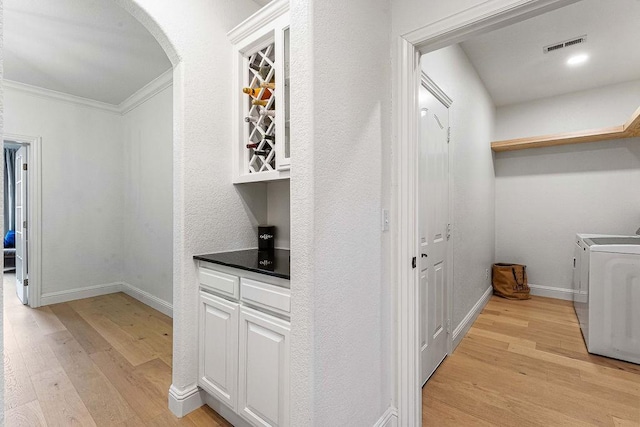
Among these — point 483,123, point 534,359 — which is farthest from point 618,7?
point 534,359

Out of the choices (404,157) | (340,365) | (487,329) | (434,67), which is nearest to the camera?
(340,365)

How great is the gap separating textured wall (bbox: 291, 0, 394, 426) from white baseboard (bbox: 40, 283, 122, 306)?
13.3 ft

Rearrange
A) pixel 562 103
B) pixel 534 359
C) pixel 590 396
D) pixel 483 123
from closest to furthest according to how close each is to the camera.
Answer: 1. pixel 590 396
2. pixel 534 359
3. pixel 483 123
4. pixel 562 103

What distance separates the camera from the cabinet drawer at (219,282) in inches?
62.7

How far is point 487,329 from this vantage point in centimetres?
298

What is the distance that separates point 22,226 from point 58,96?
5.51ft

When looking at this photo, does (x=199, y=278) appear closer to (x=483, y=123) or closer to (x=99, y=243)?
(x=99, y=243)

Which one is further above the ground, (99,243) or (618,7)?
(618,7)

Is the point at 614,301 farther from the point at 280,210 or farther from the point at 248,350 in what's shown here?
Result: the point at 248,350

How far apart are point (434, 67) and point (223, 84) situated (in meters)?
1.52

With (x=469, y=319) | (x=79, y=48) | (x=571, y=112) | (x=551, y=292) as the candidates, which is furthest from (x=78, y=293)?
(x=571, y=112)

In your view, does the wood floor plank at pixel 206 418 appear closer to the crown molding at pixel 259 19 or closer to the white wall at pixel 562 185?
the crown molding at pixel 259 19

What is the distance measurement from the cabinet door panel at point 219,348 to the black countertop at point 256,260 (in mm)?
222

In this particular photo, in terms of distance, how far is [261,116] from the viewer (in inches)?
74.2
